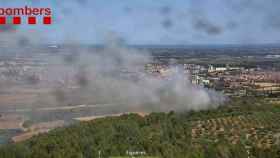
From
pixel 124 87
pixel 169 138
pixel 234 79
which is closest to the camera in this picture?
pixel 169 138

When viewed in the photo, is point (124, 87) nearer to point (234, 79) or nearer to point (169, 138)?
point (169, 138)

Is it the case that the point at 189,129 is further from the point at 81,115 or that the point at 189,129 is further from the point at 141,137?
the point at 81,115

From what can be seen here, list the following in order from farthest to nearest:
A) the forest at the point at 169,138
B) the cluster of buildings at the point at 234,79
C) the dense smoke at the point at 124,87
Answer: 1. the cluster of buildings at the point at 234,79
2. the dense smoke at the point at 124,87
3. the forest at the point at 169,138

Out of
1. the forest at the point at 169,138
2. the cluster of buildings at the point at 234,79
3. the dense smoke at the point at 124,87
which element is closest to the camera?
the forest at the point at 169,138

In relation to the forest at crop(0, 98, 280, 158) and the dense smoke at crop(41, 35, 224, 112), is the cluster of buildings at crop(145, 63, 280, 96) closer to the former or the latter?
the dense smoke at crop(41, 35, 224, 112)

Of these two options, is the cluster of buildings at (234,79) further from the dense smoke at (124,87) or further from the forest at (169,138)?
the forest at (169,138)

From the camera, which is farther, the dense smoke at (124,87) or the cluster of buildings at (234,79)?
the cluster of buildings at (234,79)

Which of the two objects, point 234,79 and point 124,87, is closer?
point 124,87

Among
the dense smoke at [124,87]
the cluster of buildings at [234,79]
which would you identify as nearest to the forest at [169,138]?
the dense smoke at [124,87]

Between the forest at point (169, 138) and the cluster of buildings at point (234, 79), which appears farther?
the cluster of buildings at point (234, 79)

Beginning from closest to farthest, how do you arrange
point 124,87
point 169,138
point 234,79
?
point 169,138
point 124,87
point 234,79

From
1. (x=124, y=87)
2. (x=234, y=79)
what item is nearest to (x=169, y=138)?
(x=124, y=87)
